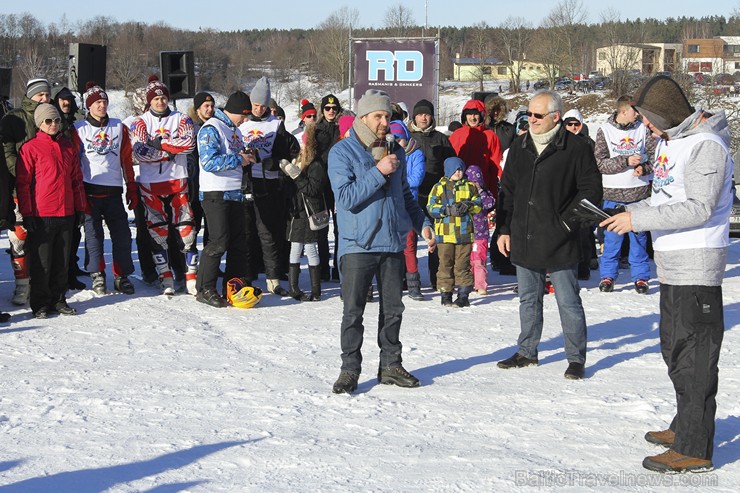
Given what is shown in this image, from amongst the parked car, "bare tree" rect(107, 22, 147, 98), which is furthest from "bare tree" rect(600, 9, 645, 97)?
"bare tree" rect(107, 22, 147, 98)

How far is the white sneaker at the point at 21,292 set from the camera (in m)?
8.69

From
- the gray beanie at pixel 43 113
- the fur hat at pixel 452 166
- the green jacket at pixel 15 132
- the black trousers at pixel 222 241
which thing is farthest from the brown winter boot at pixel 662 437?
the green jacket at pixel 15 132

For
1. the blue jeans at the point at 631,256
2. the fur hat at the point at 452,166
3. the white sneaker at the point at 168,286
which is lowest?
the white sneaker at the point at 168,286

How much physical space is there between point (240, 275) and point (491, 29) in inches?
4995

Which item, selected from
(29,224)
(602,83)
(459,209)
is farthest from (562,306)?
(602,83)

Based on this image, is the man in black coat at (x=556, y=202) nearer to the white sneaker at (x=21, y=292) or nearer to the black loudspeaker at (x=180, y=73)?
the white sneaker at (x=21, y=292)

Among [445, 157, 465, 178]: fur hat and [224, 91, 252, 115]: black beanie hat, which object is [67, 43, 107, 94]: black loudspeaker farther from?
[445, 157, 465, 178]: fur hat

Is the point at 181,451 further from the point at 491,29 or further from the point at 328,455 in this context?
the point at 491,29

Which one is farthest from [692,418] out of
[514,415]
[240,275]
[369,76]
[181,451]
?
[369,76]

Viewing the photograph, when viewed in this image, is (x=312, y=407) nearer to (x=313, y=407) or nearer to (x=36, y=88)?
(x=313, y=407)

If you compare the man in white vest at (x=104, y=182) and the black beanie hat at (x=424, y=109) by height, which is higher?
the black beanie hat at (x=424, y=109)

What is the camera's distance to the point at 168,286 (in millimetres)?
9312

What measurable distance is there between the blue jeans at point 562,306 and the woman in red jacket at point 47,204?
4092 millimetres

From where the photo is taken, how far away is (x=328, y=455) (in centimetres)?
481
